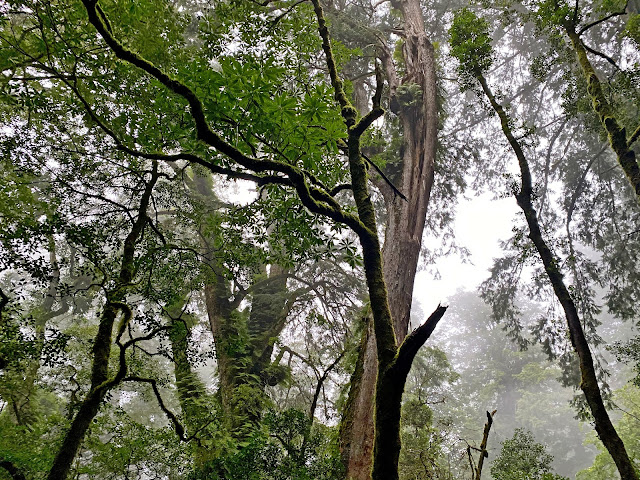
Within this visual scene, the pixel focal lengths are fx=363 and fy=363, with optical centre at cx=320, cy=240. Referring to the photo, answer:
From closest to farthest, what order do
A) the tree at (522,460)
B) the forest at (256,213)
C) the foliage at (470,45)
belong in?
the forest at (256,213), the foliage at (470,45), the tree at (522,460)

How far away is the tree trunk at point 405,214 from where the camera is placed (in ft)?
15.8

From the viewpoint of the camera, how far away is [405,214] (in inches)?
247

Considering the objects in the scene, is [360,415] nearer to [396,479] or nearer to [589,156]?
[396,479]

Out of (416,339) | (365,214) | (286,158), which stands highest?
(286,158)

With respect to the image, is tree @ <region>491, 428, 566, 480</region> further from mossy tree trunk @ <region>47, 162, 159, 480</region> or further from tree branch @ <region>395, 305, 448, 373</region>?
mossy tree trunk @ <region>47, 162, 159, 480</region>

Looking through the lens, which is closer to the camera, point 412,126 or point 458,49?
point 458,49

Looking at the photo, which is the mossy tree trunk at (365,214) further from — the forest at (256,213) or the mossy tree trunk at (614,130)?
the mossy tree trunk at (614,130)

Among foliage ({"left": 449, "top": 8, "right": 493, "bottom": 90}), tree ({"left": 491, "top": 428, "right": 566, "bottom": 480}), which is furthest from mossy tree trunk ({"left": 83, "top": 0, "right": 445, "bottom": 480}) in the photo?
tree ({"left": 491, "top": 428, "right": 566, "bottom": 480})

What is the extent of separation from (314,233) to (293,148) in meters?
0.97

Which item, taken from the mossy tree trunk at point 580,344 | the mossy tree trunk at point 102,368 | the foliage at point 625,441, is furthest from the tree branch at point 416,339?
the foliage at point 625,441

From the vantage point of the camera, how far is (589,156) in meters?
11.2

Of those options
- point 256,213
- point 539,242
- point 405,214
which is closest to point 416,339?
point 256,213

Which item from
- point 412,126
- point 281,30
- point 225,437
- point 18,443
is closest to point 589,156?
point 412,126

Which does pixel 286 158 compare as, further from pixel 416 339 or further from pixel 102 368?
pixel 102 368
